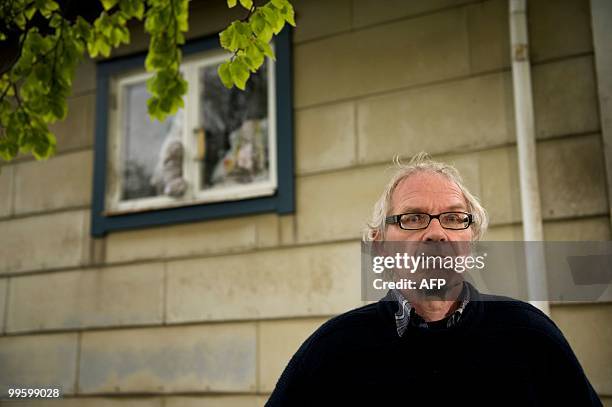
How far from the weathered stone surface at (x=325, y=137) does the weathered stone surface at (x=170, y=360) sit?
1.16 meters

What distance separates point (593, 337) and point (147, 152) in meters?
3.48

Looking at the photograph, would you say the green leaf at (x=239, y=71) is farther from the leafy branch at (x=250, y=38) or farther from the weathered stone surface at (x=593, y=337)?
the weathered stone surface at (x=593, y=337)

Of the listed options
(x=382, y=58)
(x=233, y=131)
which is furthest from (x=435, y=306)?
(x=233, y=131)

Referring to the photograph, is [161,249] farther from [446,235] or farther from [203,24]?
[446,235]

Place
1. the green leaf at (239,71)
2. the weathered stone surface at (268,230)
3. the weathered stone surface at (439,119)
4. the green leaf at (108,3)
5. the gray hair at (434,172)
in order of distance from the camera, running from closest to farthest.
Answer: the gray hair at (434,172) < the green leaf at (239,71) < the green leaf at (108,3) < the weathered stone surface at (439,119) < the weathered stone surface at (268,230)

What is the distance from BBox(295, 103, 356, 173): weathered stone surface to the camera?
492 centimetres

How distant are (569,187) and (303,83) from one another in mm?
1911

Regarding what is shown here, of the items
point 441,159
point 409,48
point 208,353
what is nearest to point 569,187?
point 441,159

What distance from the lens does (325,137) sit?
5.00 metres

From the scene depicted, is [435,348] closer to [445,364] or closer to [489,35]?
[445,364]

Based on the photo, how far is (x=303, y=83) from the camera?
515cm

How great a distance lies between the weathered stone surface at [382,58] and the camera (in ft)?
15.3
